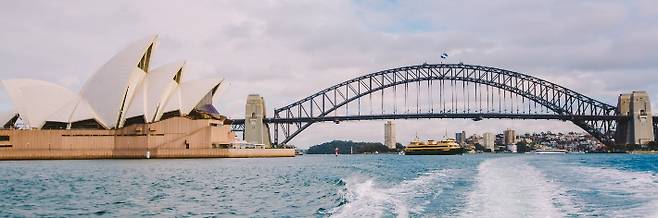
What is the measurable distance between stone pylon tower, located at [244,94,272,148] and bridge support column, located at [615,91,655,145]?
58482mm

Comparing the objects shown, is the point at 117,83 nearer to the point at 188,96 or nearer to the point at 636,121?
the point at 188,96

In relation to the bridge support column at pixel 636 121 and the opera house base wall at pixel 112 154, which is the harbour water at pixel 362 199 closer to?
the opera house base wall at pixel 112 154

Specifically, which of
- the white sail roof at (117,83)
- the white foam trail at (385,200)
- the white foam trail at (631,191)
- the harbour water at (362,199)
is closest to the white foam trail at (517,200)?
the harbour water at (362,199)

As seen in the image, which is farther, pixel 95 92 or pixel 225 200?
pixel 95 92

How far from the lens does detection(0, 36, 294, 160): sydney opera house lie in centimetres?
7619

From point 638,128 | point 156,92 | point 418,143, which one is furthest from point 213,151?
point 638,128

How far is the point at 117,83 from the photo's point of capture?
244ft

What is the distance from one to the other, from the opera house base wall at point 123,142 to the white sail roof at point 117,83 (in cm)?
291

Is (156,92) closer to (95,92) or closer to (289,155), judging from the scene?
(95,92)

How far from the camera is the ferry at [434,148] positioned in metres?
120

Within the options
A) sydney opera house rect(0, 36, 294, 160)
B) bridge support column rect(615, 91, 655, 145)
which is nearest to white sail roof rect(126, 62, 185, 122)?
sydney opera house rect(0, 36, 294, 160)

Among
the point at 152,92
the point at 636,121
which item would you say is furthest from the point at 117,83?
the point at 636,121

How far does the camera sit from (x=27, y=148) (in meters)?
79.3

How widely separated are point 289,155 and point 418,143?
2929cm
